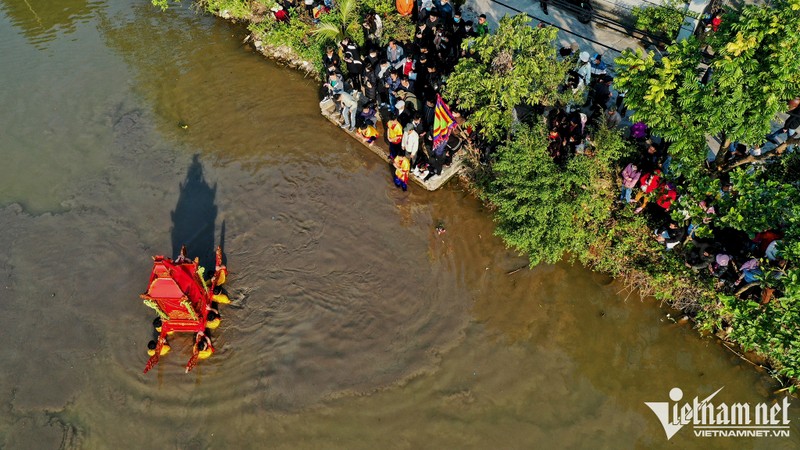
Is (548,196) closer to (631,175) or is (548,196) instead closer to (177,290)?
(631,175)

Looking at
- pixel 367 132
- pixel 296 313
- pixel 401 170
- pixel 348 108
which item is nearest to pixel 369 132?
pixel 367 132

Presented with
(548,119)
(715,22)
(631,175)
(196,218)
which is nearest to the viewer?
(631,175)

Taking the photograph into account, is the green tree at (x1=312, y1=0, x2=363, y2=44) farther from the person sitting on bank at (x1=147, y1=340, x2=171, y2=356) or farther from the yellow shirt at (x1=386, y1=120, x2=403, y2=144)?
the person sitting on bank at (x1=147, y1=340, x2=171, y2=356)

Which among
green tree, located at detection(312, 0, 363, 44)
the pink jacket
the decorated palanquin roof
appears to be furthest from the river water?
the pink jacket

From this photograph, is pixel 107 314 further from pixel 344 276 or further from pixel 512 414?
pixel 512 414

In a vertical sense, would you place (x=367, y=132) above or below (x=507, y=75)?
below

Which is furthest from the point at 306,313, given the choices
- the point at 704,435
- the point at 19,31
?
the point at 19,31
